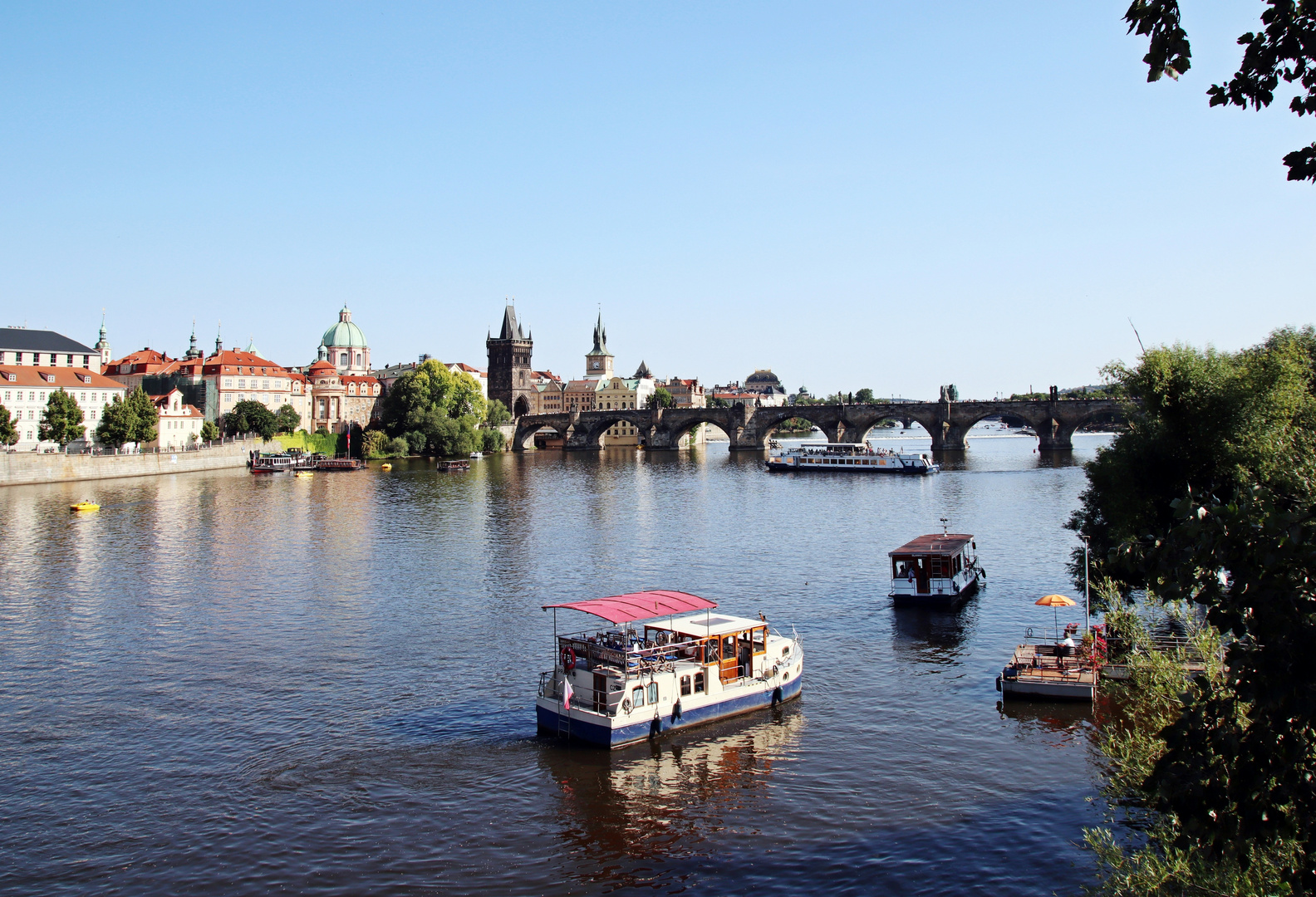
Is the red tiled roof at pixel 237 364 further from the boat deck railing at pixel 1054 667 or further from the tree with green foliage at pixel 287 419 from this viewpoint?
the boat deck railing at pixel 1054 667

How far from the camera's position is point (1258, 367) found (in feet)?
107

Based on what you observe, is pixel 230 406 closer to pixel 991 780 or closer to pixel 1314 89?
pixel 991 780

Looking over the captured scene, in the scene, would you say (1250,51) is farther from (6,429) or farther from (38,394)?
(38,394)

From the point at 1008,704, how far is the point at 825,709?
533cm

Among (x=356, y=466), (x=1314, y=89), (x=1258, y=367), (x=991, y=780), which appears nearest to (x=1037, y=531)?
(x=1258, y=367)

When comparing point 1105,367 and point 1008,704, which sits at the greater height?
point 1105,367

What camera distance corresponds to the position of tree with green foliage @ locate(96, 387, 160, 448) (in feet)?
358

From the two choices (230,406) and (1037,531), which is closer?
(1037,531)

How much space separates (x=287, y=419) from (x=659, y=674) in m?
132

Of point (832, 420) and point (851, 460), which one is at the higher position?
point (832, 420)

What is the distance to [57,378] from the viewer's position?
121 m

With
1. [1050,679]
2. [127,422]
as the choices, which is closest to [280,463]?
[127,422]

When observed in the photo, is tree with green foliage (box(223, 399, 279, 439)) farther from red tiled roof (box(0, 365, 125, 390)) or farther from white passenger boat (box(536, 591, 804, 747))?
white passenger boat (box(536, 591, 804, 747))

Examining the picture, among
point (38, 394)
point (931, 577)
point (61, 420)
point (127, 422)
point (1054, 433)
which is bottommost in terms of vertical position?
point (931, 577)
